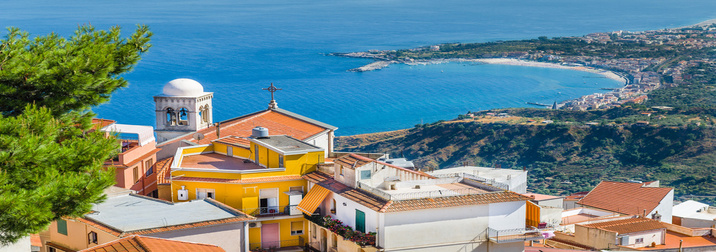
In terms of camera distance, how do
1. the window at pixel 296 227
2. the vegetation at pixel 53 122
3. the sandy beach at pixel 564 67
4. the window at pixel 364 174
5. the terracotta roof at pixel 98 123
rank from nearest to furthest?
the vegetation at pixel 53 122, the terracotta roof at pixel 98 123, the window at pixel 364 174, the window at pixel 296 227, the sandy beach at pixel 564 67

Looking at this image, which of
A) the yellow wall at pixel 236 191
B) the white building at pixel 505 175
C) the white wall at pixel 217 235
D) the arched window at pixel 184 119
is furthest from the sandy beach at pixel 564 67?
the white wall at pixel 217 235

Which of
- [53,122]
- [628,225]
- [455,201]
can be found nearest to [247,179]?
[455,201]

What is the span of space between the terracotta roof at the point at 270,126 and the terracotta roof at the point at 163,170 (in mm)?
2223

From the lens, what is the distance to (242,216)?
20.8 meters

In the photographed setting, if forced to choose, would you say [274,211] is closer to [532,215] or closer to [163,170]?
[163,170]

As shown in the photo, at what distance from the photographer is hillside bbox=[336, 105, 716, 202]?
73375 millimetres

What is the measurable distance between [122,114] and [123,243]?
347 ft

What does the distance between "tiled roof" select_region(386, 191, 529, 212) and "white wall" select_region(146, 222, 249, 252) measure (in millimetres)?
3882

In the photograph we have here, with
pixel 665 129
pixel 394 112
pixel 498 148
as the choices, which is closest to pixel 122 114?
pixel 394 112

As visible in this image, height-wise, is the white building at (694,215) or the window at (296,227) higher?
the window at (296,227)

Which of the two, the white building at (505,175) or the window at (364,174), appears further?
the white building at (505,175)

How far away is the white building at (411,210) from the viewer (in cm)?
2040

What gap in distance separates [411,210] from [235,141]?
31.7 ft

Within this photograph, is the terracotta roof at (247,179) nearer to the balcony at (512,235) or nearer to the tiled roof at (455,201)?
the tiled roof at (455,201)
